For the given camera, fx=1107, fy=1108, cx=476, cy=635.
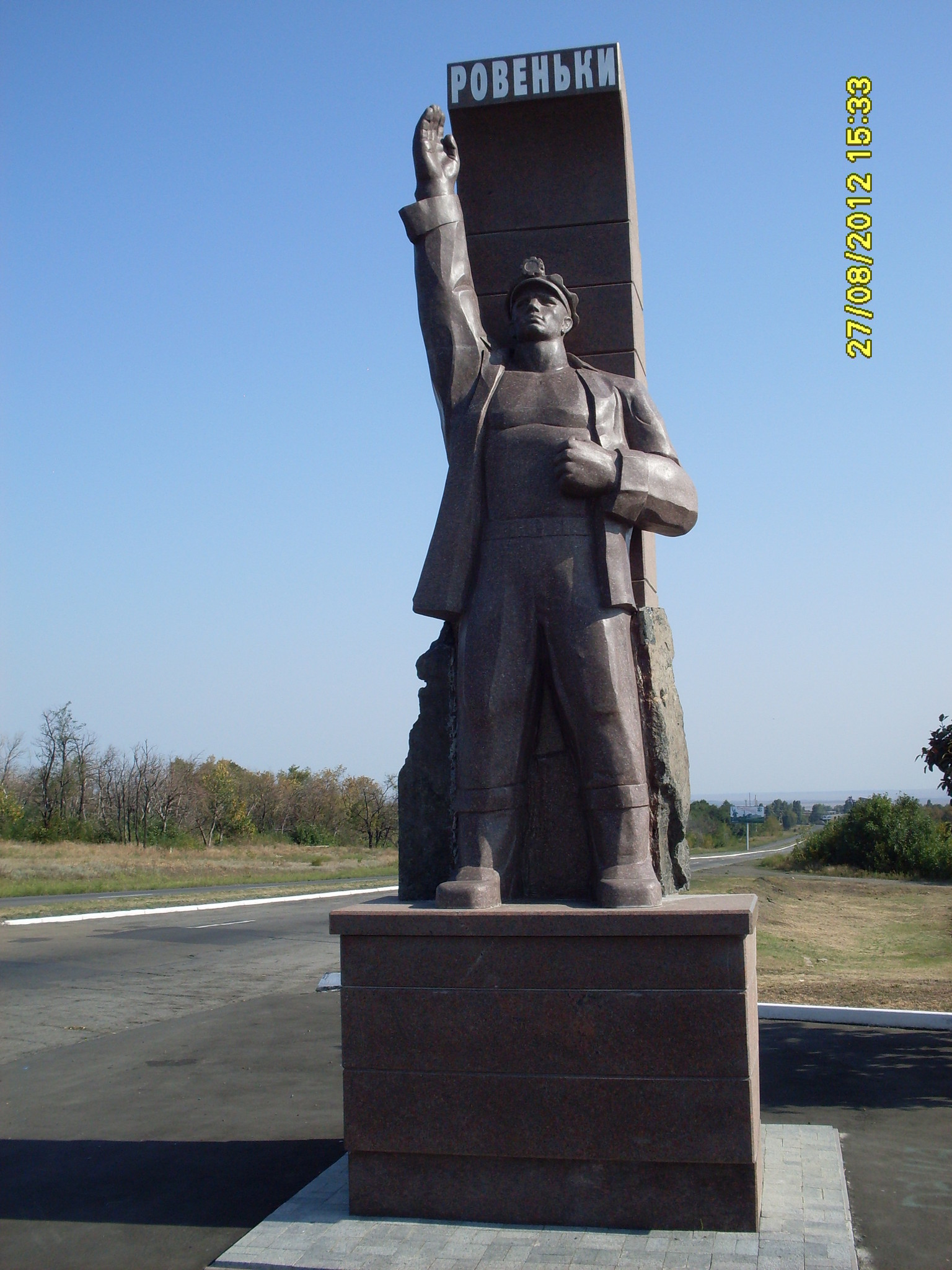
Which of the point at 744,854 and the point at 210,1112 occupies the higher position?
the point at 210,1112

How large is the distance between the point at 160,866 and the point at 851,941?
61.1ft

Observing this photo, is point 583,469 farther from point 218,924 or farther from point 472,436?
point 218,924

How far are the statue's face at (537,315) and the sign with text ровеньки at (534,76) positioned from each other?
118cm

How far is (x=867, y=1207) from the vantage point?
4.20 metres

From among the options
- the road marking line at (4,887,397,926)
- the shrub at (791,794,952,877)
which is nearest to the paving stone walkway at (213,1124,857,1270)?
the road marking line at (4,887,397,926)

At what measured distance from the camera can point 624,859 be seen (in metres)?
4.17

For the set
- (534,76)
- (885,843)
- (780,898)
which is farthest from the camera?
(885,843)

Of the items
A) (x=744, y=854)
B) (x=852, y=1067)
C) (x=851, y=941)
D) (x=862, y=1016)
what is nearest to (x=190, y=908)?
(x=851, y=941)

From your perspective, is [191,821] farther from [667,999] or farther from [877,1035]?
[667,999]

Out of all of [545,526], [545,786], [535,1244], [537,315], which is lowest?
[535,1244]

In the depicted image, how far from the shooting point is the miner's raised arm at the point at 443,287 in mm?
4746

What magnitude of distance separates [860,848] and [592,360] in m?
25.7

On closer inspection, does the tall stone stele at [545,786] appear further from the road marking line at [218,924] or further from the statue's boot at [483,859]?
the road marking line at [218,924]

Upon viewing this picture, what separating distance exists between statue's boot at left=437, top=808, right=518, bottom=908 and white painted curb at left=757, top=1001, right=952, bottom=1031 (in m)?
4.09
